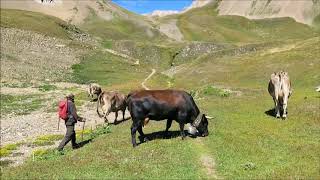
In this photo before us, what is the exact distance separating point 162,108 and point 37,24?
115 metres

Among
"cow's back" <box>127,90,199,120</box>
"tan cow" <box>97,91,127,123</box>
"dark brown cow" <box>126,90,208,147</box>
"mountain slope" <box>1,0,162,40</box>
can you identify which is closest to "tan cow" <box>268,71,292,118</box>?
"dark brown cow" <box>126,90,208,147</box>

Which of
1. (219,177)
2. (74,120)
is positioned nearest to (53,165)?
(74,120)

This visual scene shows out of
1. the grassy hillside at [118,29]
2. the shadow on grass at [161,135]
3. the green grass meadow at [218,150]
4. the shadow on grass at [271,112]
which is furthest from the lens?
the grassy hillside at [118,29]

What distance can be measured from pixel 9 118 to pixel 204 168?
3166cm

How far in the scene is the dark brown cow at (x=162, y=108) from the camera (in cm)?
2541

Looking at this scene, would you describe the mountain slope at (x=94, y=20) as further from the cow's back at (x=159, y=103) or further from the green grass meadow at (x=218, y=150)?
the cow's back at (x=159, y=103)

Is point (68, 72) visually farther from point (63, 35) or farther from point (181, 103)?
point (181, 103)

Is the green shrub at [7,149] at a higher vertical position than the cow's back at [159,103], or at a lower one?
lower

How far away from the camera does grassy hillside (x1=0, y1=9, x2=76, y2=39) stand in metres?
126

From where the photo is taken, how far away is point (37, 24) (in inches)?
5295

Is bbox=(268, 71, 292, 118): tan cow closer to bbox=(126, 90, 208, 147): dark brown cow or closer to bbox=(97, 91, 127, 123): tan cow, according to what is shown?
bbox=(126, 90, 208, 147): dark brown cow

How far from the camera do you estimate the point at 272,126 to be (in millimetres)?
29828

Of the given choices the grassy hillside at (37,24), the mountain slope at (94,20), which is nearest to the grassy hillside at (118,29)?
the mountain slope at (94,20)

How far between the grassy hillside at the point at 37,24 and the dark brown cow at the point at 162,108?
99.9 metres
